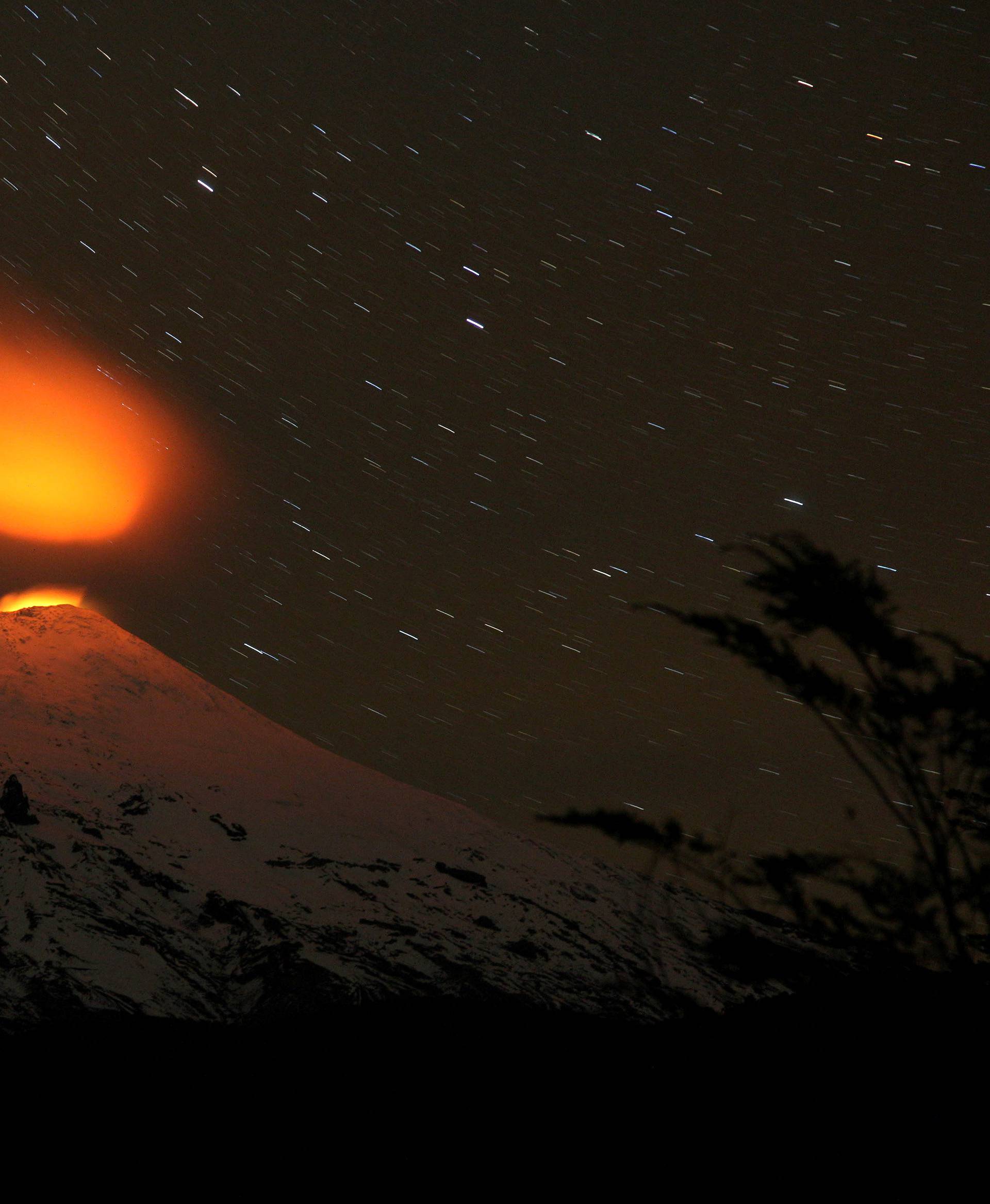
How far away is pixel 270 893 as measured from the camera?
6153 centimetres

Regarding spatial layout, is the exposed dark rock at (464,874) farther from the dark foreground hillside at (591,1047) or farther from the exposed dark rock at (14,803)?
the dark foreground hillside at (591,1047)

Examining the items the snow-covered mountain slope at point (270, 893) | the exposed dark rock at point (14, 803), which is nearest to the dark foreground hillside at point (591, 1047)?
the snow-covered mountain slope at point (270, 893)

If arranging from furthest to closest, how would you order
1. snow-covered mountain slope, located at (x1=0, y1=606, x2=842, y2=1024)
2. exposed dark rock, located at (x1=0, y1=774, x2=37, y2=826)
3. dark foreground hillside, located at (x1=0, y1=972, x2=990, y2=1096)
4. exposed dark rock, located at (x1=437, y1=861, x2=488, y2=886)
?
1. exposed dark rock, located at (x1=437, y1=861, x2=488, y2=886)
2. exposed dark rock, located at (x1=0, y1=774, x2=37, y2=826)
3. snow-covered mountain slope, located at (x1=0, y1=606, x2=842, y2=1024)
4. dark foreground hillside, located at (x1=0, y1=972, x2=990, y2=1096)

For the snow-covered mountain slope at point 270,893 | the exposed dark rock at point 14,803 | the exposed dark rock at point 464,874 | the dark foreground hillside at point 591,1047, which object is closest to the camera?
the dark foreground hillside at point 591,1047

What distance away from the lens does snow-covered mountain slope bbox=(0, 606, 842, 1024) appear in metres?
40.2

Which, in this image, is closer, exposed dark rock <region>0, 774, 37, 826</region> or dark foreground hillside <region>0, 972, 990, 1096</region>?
dark foreground hillside <region>0, 972, 990, 1096</region>

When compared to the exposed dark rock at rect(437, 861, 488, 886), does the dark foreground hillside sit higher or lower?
lower

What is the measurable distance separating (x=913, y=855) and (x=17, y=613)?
5381 inches

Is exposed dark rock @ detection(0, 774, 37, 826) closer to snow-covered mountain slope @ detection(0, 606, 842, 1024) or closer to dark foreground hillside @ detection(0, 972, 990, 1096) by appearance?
snow-covered mountain slope @ detection(0, 606, 842, 1024)

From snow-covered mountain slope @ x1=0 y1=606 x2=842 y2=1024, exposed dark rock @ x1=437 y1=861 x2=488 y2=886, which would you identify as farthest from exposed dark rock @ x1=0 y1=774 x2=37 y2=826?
exposed dark rock @ x1=437 y1=861 x2=488 y2=886

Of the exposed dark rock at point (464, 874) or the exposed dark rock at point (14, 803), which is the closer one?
the exposed dark rock at point (14, 803)

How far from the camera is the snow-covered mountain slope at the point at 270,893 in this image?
40.2 meters

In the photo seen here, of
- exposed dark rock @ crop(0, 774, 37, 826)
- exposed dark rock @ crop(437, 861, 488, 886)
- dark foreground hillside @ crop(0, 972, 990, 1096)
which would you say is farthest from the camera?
exposed dark rock @ crop(437, 861, 488, 886)

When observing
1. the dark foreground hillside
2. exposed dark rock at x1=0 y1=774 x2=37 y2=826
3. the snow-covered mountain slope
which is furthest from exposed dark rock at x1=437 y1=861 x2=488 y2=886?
the dark foreground hillside
